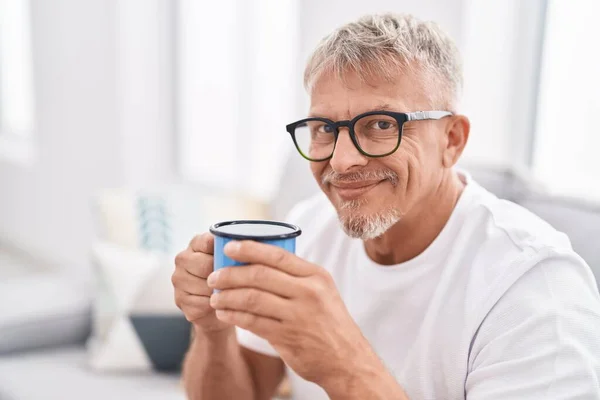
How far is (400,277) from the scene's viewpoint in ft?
4.03

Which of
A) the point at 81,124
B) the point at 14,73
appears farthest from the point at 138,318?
the point at 14,73

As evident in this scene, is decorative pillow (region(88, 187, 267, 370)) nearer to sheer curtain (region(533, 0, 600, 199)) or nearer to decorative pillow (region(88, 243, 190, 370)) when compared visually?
decorative pillow (region(88, 243, 190, 370))

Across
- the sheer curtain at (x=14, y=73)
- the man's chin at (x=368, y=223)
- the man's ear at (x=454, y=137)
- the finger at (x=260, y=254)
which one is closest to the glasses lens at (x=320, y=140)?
the man's chin at (x=368, y=223)

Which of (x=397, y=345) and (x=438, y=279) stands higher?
(x=438, y=279)

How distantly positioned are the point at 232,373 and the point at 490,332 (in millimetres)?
526

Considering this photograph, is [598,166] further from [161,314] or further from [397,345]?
[161,314]

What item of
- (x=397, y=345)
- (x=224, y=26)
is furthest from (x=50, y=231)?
(x=397, y=345)

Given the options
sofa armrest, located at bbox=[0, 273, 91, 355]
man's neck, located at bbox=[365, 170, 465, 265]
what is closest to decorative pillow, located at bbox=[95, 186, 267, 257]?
sofa armrest, located at bbox=[0, 273, 91, 355]

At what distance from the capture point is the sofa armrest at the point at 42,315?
2.05 metres

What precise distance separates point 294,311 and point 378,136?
1.18 feet

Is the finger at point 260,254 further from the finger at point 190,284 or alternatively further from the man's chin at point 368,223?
the man's chin at point 368,223

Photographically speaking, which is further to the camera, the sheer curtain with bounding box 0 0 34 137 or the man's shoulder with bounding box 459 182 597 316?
the sheer curtain with bounding box 0 0 34 137

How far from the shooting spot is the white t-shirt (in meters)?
0.96

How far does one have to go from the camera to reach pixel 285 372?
1.51m
